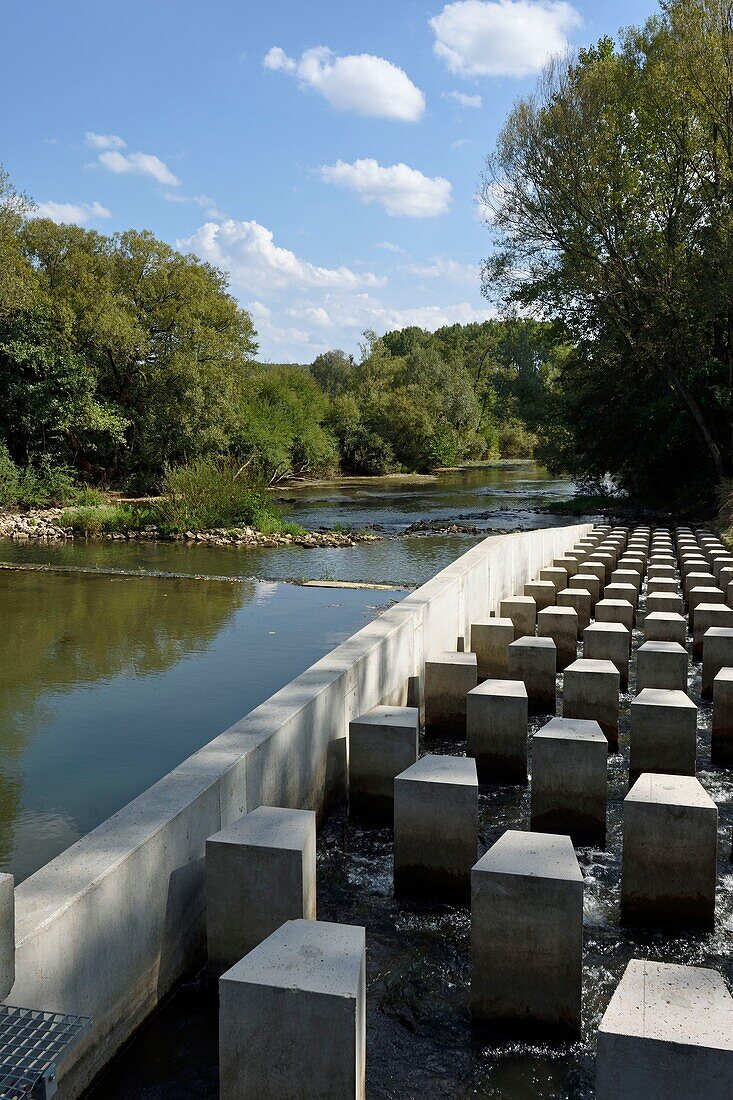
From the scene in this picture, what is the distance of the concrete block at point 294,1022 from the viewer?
2738mm

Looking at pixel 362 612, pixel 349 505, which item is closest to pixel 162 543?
pixel 362 612

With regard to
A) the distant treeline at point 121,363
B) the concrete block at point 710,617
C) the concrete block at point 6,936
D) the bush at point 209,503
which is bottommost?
the concrete block at point 710,617

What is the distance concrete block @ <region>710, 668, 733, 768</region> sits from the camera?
652 cm

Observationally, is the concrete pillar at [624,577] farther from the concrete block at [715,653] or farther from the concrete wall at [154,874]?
the concrete wall at [154,874]

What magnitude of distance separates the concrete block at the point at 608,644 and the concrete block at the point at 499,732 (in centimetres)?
242

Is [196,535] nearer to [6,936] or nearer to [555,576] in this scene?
[555,576]

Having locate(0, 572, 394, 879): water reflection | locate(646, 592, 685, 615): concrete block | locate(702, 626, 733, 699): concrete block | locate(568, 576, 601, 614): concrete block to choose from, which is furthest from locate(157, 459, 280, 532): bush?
locate(702, 626, 733, 699): concrete block

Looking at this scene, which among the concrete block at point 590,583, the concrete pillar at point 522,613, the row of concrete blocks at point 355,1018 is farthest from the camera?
the concrete block at point 590,583

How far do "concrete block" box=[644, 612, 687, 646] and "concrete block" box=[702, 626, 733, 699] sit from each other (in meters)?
0.62

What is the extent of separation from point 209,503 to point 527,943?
24661 mm

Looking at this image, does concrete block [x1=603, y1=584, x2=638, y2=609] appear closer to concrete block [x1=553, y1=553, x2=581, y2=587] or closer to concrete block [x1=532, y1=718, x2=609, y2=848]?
concrete block [x1=553, y1=553, x2=581, y2=587]

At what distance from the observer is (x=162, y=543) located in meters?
25.9

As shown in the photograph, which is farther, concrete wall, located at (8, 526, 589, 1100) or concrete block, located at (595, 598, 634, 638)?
concrete block, located at (595, 598, 634, 638)

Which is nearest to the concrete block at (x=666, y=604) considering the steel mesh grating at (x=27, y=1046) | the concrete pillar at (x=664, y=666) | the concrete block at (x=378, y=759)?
the concrete pillar at (x=664, y=666)
